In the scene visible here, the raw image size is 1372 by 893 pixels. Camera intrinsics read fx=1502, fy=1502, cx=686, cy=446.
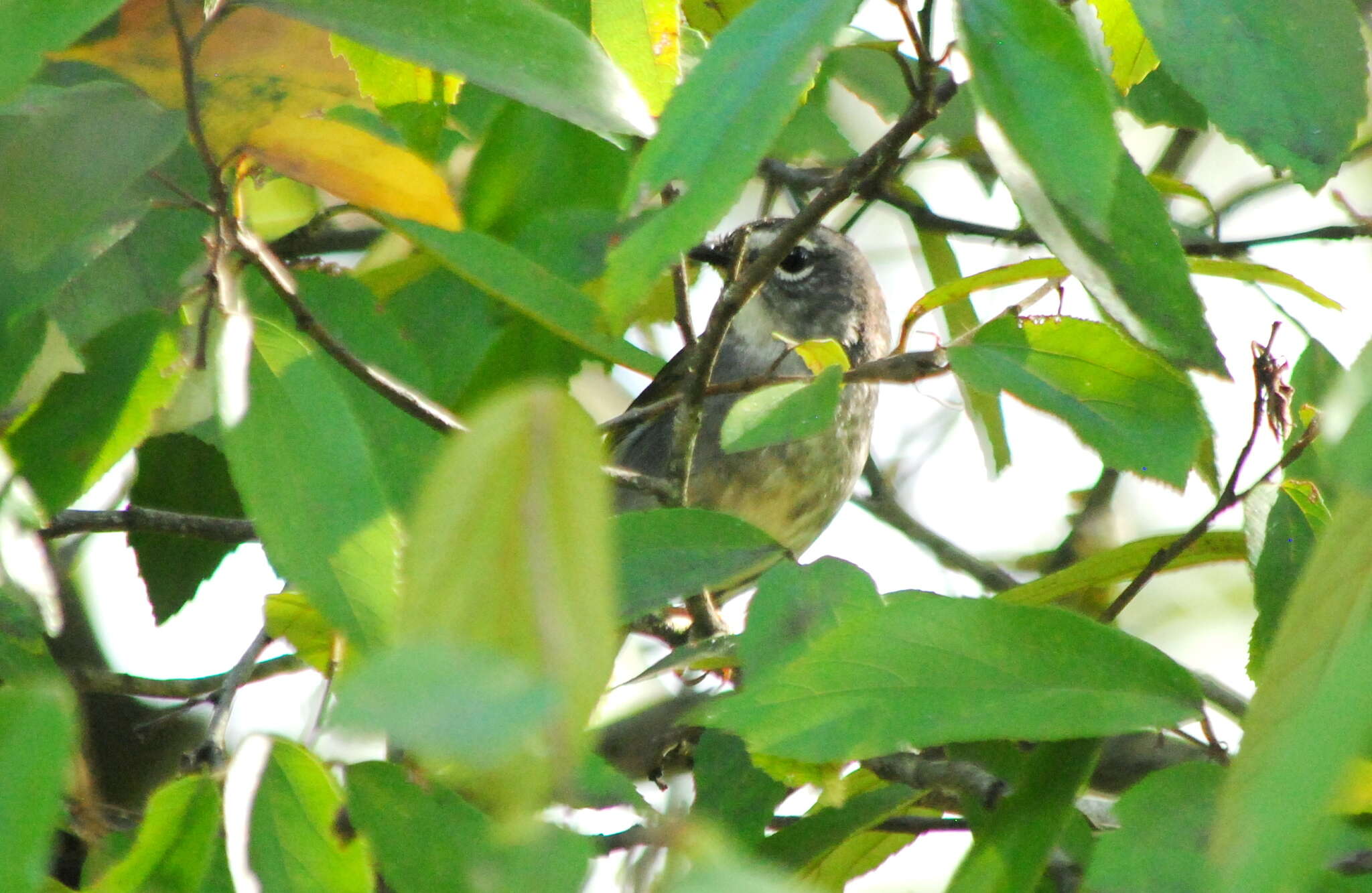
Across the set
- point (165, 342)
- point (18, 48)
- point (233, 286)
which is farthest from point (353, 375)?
point (18, 48)

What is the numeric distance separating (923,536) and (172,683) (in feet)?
6.92

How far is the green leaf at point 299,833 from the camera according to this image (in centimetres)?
134

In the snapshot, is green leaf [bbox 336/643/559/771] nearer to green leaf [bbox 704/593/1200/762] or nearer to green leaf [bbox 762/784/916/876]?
green leaf [bbox 704/593/1200/762]

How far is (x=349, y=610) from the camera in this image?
1245mm

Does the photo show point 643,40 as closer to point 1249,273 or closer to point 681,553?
point 681,553

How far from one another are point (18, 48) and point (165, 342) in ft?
3.10

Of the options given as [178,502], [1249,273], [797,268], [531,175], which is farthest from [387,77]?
[797,268]

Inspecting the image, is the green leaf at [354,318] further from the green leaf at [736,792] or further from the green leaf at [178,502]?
the green leaf at [736,792]

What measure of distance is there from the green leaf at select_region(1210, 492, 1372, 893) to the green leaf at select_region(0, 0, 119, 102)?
91cm

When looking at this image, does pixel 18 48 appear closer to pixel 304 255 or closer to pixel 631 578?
pixel 631 578

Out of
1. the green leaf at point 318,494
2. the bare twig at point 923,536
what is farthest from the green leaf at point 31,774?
the bare twig at point 923,536

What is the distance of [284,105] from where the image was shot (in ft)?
4.74

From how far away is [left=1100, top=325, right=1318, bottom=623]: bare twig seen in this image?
1850 mm

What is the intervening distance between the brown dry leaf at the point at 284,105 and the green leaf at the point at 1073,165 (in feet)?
1.78
